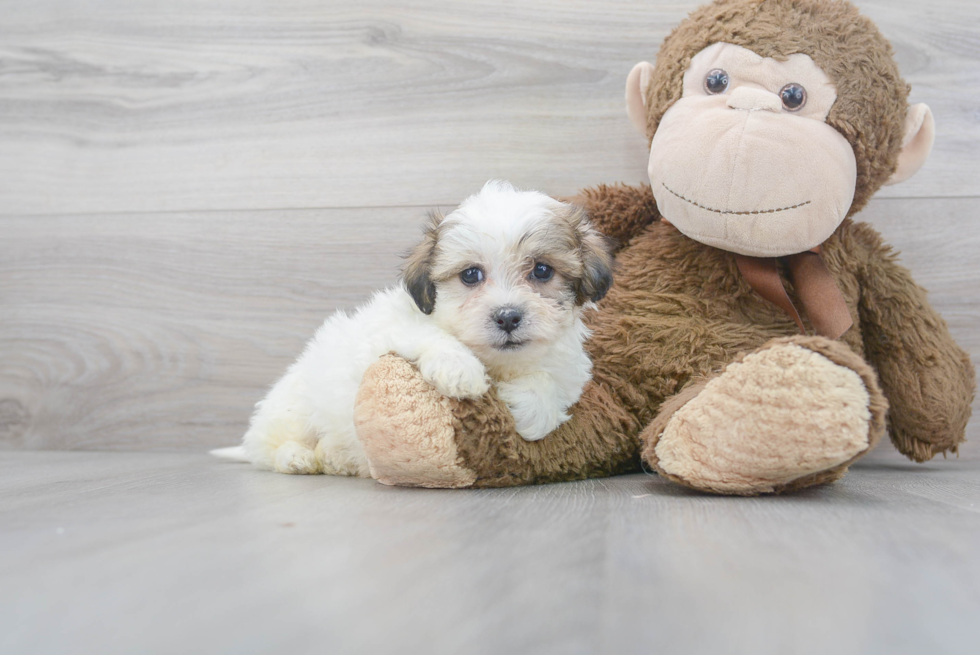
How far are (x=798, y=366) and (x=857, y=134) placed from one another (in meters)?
0.53

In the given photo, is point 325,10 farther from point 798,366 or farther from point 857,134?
point 798,366

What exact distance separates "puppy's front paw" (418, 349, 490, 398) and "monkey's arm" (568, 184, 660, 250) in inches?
21.5

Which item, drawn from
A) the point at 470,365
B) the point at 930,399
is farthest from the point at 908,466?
the point at 470,365

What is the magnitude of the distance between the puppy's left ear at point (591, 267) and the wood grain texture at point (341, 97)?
0.54 meters

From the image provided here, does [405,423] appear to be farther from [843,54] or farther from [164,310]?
[164,310]

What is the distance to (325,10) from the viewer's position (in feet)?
6.17

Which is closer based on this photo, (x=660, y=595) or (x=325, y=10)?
(x=660, y=595)

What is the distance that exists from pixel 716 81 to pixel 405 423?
0.83 m

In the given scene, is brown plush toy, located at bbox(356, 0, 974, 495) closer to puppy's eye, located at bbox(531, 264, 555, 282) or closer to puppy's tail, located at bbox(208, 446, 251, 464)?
puppy's eye, located at bbox(531, 264, 555, 282)

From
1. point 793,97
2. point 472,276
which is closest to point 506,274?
point 472,276

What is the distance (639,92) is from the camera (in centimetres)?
155

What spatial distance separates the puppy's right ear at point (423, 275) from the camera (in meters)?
1.24

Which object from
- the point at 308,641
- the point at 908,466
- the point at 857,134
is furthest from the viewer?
the point at 908,466

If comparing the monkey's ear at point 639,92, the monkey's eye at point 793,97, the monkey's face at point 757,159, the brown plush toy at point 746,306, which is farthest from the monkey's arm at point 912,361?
the monkey's ear at point 639,92
